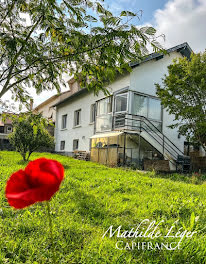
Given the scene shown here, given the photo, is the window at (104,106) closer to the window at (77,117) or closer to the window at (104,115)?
the window at (104,115)

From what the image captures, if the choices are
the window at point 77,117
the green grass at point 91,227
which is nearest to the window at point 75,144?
the window at point 77,117

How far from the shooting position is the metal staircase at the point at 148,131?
42.2 ft

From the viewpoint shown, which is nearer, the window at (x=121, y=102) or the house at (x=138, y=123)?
the house at (x=138, y=123)

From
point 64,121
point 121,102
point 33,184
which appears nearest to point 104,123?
point 121,102

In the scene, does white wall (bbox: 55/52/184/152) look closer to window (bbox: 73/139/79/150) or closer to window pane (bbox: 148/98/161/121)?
window (bbox: 73/139/79/150)

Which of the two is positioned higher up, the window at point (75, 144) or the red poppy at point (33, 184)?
the window at point (75, 144)

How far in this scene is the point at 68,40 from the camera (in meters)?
2.17

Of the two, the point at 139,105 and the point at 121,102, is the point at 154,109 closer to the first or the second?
the point at 139,105

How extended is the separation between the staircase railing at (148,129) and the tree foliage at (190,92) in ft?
5.29

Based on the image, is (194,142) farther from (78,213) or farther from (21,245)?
(21,245)

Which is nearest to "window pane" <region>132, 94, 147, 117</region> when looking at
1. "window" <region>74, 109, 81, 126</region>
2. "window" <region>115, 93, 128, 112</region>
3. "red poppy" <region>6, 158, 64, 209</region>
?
"window" <region>115, 93, 128, 112</region>

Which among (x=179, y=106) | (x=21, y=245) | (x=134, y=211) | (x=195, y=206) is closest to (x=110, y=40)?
(x=21, y=245)

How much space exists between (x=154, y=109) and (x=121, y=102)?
232 centimetres

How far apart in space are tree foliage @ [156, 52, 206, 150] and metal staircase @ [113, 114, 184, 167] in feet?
5.31
